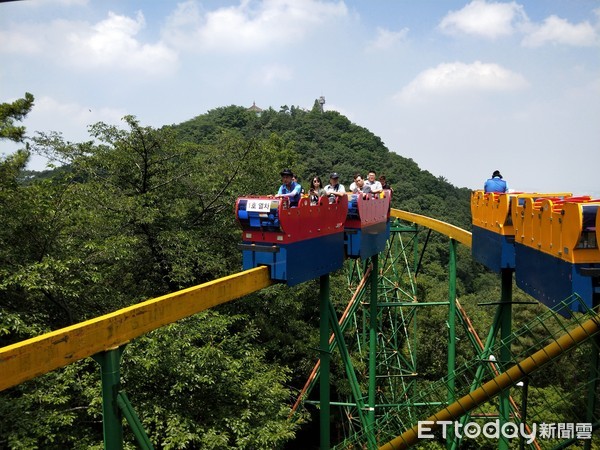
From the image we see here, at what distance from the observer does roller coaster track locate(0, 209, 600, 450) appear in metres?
2.73

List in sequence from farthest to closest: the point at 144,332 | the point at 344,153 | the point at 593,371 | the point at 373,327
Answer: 1. the point at 344,153
2. the point at 373,327
3. the point at 593,371
4. the point at 144,332

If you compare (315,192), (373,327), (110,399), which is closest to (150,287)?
(373,327)

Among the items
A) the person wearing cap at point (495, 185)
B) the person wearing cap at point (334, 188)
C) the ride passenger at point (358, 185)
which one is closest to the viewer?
the person wearing cap at point (334, 188)

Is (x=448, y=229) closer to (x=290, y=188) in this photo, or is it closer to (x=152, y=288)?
(x=290, y=188)

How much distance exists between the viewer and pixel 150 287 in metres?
11.8

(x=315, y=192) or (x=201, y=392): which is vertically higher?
(x=315, y=192)

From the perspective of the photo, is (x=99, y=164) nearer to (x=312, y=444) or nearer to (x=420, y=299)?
(x=312, y=444)

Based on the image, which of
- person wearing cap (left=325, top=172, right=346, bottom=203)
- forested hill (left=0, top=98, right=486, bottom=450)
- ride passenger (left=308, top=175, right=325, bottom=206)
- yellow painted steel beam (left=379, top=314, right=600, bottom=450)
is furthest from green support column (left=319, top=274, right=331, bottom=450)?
forested hill (left=0, top=98, right=486, bottom=450)

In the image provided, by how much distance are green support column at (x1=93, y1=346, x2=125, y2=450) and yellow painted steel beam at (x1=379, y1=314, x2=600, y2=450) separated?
2.57 m

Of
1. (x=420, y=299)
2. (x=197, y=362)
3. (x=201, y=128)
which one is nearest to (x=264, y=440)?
(x=197, y=362)

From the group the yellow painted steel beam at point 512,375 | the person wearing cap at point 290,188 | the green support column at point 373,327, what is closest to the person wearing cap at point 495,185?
the green support column at point 373,327

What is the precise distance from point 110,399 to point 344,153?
134 ft

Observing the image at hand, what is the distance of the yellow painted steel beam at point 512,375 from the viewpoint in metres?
4.03

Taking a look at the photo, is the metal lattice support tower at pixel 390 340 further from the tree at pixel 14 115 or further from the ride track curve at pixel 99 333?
the tree at pixel 14 115
